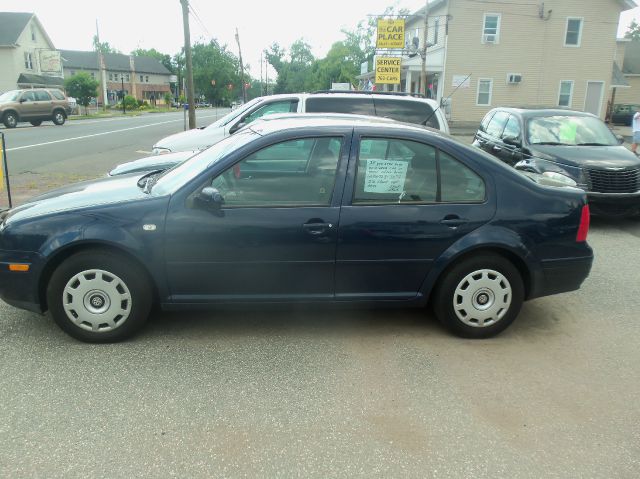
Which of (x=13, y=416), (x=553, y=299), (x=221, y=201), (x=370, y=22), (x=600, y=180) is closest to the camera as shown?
(x=13, y=416)

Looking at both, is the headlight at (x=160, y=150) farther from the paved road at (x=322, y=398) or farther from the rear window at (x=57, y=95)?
the rear window at (x=57, y=95)

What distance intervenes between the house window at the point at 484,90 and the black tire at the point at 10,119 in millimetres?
25146

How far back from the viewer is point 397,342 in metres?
4.23

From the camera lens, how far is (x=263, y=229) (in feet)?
13.0

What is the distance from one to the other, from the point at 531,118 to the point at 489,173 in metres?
5.89

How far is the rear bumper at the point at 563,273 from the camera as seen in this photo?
4.29 m

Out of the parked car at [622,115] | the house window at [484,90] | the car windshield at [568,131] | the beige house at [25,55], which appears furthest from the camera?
the beige house at [25,55]

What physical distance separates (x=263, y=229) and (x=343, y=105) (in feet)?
15.9

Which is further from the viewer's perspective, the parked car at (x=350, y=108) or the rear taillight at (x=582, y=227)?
the parked car at (x=350, y=108)

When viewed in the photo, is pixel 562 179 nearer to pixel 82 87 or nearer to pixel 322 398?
pixel 322 398

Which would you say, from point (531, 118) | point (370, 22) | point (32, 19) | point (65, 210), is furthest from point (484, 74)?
point (370, 22)

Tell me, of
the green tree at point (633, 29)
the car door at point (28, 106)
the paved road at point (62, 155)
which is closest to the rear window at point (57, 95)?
the car door at point (28, 106)

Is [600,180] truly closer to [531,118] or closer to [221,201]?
[531,118]

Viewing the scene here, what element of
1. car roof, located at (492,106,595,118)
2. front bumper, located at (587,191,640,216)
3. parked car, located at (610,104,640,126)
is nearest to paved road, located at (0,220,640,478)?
front bumper, located at (587,191,640,216)
